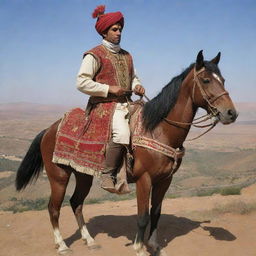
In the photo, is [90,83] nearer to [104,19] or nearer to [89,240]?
[104,19]

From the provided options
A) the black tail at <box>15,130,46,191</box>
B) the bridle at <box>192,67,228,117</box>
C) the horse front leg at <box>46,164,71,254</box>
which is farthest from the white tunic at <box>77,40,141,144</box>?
the black tail at <box>15,130,46,191</box>

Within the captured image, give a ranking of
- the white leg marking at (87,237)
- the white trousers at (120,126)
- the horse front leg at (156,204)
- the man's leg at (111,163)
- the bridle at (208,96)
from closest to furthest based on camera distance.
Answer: the bridle at (208,96)
the white trousers at (120,126)
the man's leg at (111,163)
the horse front leg at (156,204)
the white leg marking at (87,237)

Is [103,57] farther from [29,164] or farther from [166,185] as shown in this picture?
[29,164]

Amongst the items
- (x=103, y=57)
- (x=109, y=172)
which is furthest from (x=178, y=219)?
(x=103, y=57)

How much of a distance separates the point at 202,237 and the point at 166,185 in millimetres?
1610

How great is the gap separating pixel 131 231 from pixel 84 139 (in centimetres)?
242

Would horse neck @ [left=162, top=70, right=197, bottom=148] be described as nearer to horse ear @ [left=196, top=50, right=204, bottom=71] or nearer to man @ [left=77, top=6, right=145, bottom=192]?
horse ear @ [left=196, top=50, right=204, bottom=71]

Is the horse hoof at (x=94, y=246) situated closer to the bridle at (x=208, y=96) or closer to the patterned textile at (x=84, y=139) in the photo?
the patterned textile at (x=84, y=139)

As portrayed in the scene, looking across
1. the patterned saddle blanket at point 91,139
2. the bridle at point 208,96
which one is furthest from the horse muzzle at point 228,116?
the patterned saddle blanket at point 91,139

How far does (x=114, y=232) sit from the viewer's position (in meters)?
6.02

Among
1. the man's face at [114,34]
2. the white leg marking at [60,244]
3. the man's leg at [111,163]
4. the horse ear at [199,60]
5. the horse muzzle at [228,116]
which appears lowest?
the white leg marking at [60,244]

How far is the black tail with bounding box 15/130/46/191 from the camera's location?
556 cm

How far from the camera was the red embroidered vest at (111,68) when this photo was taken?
4.30m

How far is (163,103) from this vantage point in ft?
13.4
